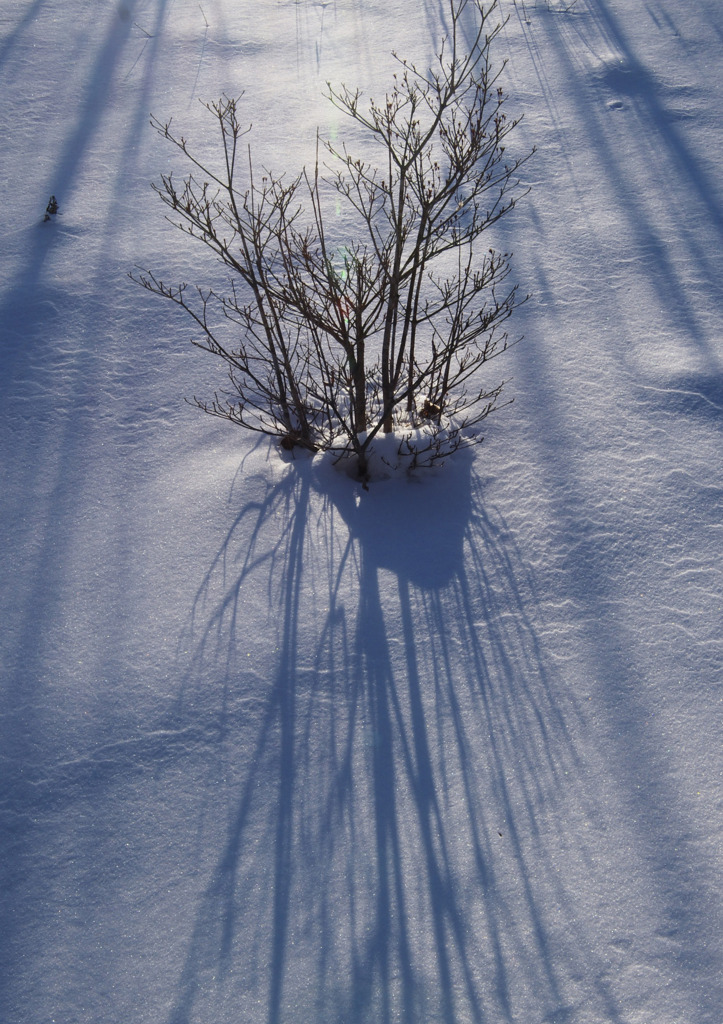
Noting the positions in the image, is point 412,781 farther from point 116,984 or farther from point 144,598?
point 144,598

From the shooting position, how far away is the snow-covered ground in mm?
2119

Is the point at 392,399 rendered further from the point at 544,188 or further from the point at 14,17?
the point at 14,17

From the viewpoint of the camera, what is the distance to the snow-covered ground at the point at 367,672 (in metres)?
2.12

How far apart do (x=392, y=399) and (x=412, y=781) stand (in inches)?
69.3

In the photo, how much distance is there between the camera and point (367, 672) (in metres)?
2.79

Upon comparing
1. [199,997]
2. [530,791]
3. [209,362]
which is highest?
[209,362]

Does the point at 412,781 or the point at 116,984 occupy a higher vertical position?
the point at 412,781

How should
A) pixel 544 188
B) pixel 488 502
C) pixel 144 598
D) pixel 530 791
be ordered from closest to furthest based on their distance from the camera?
1. pixel 530 791
2. pixel 144 598
3. pixel 488 502
4. pixel 544 188

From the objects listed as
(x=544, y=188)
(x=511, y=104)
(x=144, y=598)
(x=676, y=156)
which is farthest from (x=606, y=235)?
(x=144, y=598)

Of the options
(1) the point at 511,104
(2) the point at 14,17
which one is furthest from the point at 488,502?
(2) the point at 14,17

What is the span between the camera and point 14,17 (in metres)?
7.58

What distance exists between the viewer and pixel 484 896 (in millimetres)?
2211

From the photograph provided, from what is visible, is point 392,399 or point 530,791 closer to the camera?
point 530,791

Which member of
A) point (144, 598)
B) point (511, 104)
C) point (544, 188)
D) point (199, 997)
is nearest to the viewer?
point (199, 997)
